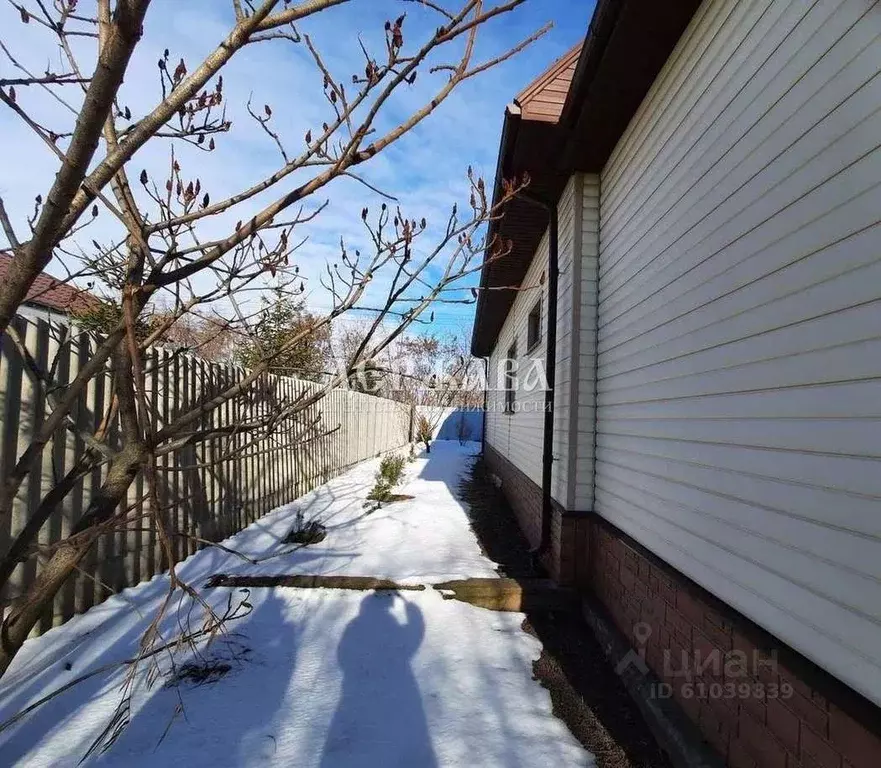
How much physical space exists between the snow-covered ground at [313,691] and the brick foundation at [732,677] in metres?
0.59

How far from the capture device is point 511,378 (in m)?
9.16

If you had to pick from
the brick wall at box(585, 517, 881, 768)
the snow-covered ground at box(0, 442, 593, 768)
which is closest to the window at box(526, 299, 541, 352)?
the snow-covered ground at box(0, 442, 593, 768)

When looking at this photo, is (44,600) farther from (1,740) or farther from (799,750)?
(799,750)

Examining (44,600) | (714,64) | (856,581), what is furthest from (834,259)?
(44,600)

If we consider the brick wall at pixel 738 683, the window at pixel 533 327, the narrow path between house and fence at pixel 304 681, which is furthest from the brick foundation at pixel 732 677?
the window at pixel 533 327

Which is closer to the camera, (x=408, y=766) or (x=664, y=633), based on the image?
(x=408, y=766)

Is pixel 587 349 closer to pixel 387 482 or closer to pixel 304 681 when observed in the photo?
pixel 304 681

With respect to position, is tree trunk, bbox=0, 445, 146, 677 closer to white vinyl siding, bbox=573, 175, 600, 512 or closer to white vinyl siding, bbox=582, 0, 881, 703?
white vinyl siding, bbox=582, 0, 881, 703

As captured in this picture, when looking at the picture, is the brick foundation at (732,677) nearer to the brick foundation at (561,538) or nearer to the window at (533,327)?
the brick foundation at (561,538)

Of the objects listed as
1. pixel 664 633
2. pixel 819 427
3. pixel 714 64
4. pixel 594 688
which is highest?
pixel 714 64

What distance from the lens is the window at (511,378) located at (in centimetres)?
862

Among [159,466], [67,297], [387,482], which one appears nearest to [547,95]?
[67,297]

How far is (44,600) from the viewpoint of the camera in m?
1.23

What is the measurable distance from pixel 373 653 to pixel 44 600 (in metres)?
2.24
